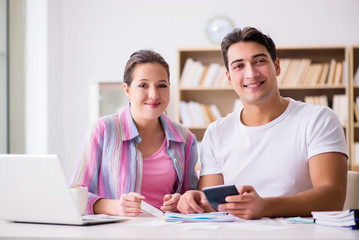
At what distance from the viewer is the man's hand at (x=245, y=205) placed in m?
1.39

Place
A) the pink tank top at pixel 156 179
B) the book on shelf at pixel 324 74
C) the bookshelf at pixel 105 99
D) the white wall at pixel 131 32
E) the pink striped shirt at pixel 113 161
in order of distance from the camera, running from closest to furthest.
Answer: the pink striped shirt at pixel 113 161
the pink tank top at pixel 156 179
the book on shelf at pixel 324 74
the white wall at pixel 131 32
the bookshelf at pixel 105 99

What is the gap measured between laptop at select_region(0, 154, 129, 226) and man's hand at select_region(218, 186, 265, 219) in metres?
0.38

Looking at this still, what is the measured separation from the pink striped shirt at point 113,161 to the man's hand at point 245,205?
0.60 metres

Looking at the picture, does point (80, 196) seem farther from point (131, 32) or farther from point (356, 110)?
point (131, 32)

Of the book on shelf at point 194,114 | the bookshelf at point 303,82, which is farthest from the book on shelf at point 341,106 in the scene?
the book on shelf at point 194,114

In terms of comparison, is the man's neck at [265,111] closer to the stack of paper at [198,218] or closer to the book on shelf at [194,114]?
the stack of paper at [198,218]

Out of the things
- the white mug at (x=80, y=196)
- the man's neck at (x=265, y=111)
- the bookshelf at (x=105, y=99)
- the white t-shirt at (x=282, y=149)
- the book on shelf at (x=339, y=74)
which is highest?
the book on shelf at (x=339, y=74)

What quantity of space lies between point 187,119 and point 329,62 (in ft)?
4.81

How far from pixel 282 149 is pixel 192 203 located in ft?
1.53

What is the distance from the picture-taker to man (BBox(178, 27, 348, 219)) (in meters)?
1.57

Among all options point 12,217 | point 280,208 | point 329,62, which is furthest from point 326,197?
point 329,62

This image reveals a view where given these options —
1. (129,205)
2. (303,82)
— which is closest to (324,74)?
(303,82)

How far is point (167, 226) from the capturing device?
4.29 feet

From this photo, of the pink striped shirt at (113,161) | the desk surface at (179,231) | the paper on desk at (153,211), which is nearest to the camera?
the desk surface at (179,231)
